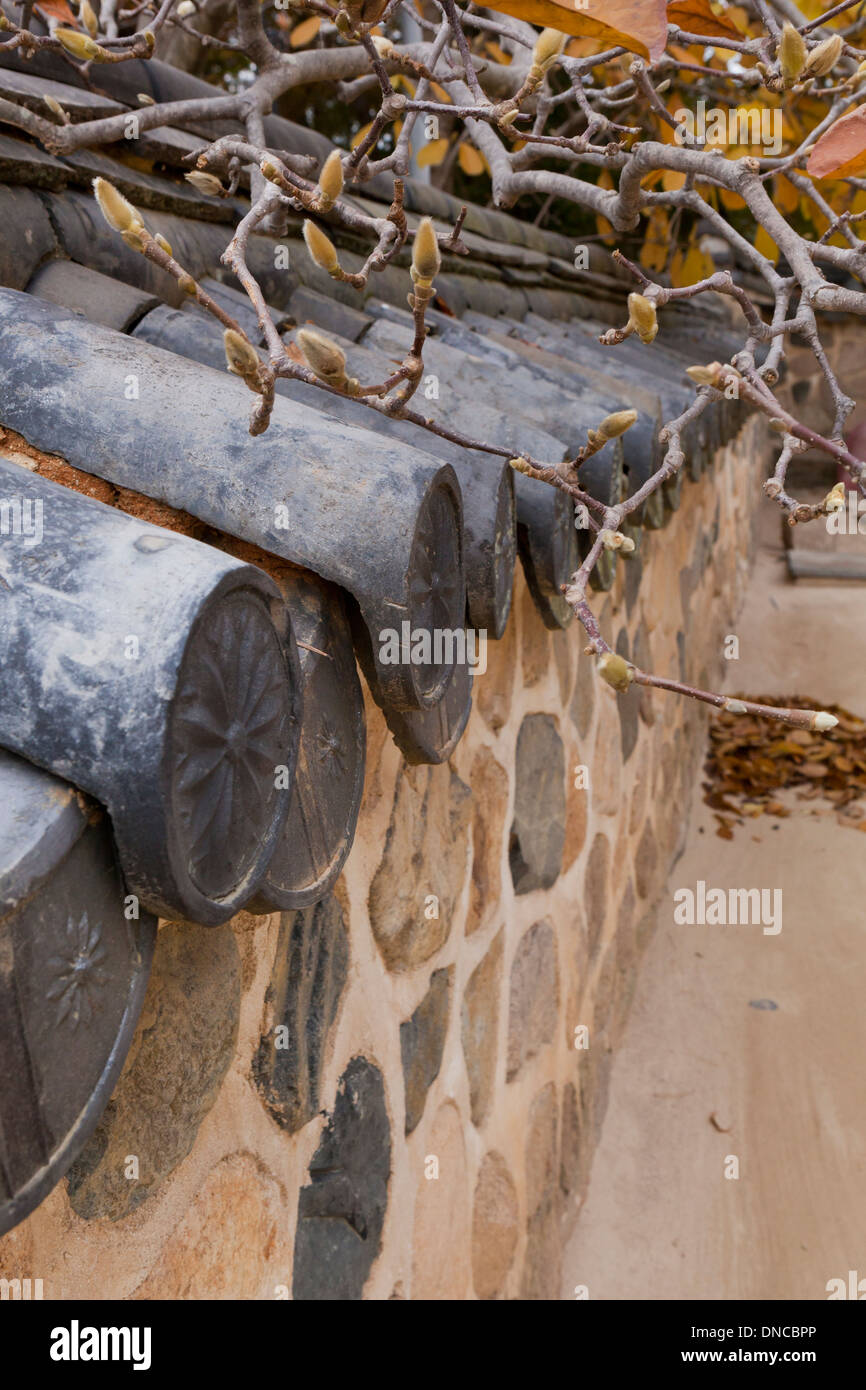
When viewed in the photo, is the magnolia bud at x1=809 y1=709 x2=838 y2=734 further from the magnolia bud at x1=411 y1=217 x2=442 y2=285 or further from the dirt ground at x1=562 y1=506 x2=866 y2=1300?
the dirt ground at x1=562 y1=506 x2=866 y2=1300

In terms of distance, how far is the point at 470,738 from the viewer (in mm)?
1461

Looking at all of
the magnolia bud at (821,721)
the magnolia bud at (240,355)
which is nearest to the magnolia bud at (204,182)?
the magnolia bud at (240,355)

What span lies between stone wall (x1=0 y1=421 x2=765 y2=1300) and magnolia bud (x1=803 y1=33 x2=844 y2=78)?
747 millimetres

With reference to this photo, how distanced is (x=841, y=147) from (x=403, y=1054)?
105 centimetres

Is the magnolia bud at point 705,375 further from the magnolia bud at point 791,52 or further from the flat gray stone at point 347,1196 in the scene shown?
the flat gray stone at point 347,1196

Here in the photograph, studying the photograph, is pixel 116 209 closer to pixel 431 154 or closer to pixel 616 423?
pixel 616 423

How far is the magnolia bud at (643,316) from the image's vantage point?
75 centimetres

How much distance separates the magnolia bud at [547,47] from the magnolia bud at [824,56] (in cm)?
23

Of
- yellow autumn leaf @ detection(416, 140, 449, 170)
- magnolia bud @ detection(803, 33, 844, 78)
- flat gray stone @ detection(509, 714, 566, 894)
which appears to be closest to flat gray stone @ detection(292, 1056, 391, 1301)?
flat gray stone @ detection(509, 714, 566, 894)

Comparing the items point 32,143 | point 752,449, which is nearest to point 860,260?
point 32,143

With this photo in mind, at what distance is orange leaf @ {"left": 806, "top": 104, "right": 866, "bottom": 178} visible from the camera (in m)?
0.88
